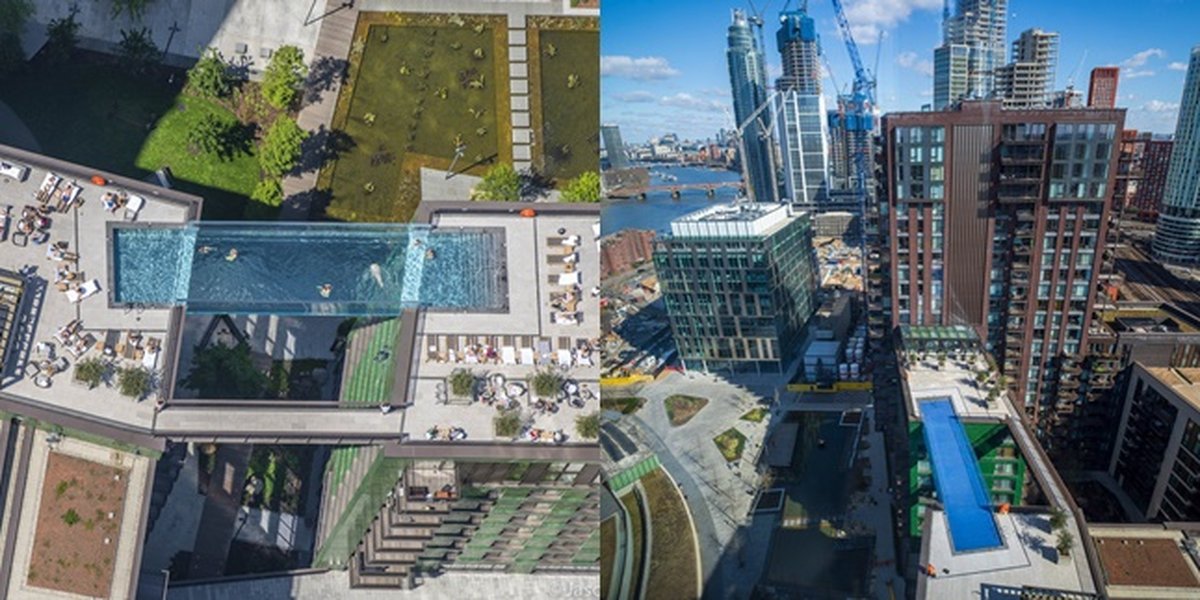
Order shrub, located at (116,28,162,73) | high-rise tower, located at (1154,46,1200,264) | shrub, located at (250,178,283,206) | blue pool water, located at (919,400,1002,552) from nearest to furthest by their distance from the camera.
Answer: blue pool water, located at (919,400,1002,552) < shrub, located at (116,28,162,73) < shrub, located at (250,178,283,206) < high-rise tower, located at (1154,46,1200,264)

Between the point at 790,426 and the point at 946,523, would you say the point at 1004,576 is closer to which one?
the point at 946,523

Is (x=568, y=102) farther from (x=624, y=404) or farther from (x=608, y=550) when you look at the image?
(x=608, y=550)

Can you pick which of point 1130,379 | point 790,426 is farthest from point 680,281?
point 1130,379

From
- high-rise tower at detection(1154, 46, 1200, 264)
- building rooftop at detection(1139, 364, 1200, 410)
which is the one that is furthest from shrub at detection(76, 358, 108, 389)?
high-rise tower at detection(1154, 46, 1200, 264)

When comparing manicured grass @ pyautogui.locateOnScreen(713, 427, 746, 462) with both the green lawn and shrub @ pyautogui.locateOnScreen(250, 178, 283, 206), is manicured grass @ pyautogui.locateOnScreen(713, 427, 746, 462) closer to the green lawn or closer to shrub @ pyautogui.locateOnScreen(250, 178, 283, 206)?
shrub @ pyautogui.locateOnScreen(250, 178, 283, 206)

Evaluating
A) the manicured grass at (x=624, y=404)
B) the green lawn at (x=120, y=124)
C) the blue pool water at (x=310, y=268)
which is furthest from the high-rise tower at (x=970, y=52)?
the green lawn at (x=120, y=124)

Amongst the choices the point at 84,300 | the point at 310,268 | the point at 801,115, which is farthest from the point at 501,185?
the point at 84,300

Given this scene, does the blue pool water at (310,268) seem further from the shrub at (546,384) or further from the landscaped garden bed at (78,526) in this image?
the landscaped garden bed at (78,526)
